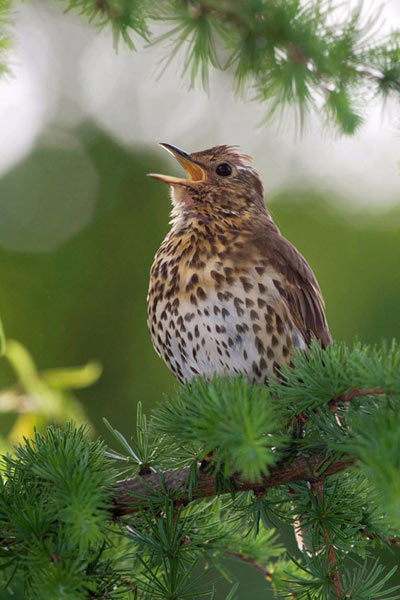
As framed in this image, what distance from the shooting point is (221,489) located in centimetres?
146

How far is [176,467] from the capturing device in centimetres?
154

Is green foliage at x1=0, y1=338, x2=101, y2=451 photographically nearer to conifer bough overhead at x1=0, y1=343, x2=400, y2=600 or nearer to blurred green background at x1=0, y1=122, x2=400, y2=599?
conifer bough overhead at x1=0, y1=343, x2=400, y2=600

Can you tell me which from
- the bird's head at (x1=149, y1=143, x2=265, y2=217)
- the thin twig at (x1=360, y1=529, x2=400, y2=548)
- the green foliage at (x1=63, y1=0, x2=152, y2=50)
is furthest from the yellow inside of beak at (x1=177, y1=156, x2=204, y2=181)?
the thin twig at (x1=360, y1=529, x2=400, y2=548)

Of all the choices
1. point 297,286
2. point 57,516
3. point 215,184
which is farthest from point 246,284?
point 57,516

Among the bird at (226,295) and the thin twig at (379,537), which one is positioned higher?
the bird at (226,295)

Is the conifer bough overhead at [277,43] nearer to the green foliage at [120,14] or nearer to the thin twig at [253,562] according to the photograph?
the green foliage at [120,14]

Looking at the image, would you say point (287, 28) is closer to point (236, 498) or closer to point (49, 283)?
point (236, 498)

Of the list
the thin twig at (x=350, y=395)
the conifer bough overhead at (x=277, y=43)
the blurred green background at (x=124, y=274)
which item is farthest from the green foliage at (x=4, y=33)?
the blurred green background at (x=124, y=274)

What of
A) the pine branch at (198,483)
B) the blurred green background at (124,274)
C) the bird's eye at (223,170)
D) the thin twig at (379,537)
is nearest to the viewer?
the pine branch at (198,483)

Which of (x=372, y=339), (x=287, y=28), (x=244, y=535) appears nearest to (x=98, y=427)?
(x=372, y=339)

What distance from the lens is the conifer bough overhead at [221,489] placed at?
1123mm

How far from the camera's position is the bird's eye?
2.62 m

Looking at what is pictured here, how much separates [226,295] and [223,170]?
66cm

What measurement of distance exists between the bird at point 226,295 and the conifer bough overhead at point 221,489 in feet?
1.78
